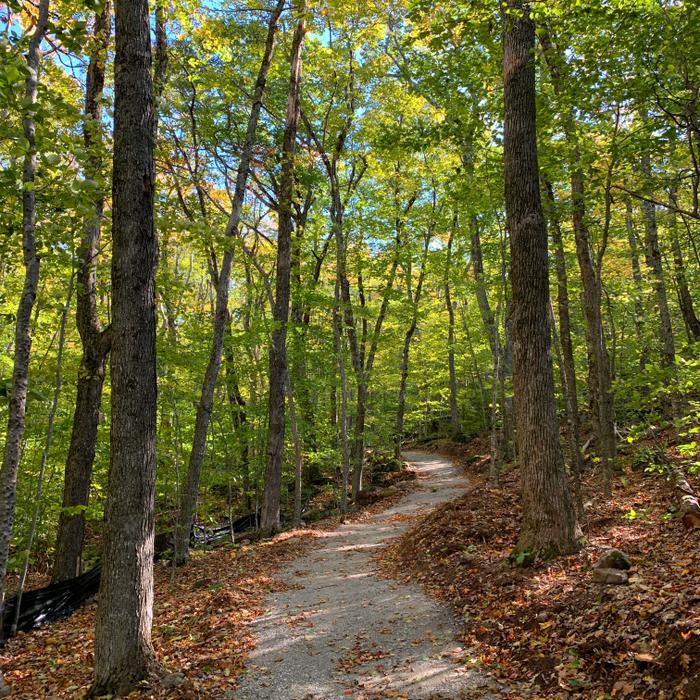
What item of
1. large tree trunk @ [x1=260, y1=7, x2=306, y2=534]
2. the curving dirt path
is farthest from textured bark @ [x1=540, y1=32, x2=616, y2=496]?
large tree trunk @ [x1=260, y1=7, x2=306, y2=534]

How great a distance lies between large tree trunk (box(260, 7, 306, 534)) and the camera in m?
11.1

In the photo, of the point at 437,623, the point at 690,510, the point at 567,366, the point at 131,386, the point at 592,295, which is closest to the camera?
the point at 131,386

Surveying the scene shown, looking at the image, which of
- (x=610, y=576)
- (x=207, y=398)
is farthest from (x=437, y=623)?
(x=207, y=398)

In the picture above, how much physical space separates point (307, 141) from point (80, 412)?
10.2 metres

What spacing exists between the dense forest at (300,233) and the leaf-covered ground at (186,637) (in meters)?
0.47

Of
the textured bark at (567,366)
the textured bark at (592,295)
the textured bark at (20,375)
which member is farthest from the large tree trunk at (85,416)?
the textured bark at (567,366)

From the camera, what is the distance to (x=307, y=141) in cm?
1470

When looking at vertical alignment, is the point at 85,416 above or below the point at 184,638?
above

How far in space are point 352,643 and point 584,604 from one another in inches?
90.9

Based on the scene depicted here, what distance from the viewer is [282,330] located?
11.6 metres

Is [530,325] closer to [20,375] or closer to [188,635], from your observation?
[188,635]

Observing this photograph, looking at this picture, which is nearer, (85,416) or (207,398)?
(85,416)

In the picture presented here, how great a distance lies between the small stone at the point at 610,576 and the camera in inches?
174

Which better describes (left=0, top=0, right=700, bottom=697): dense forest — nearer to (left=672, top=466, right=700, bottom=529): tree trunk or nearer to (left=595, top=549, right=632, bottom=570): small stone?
(left=672, top=466, right=700, bottom=529): tree trunk
